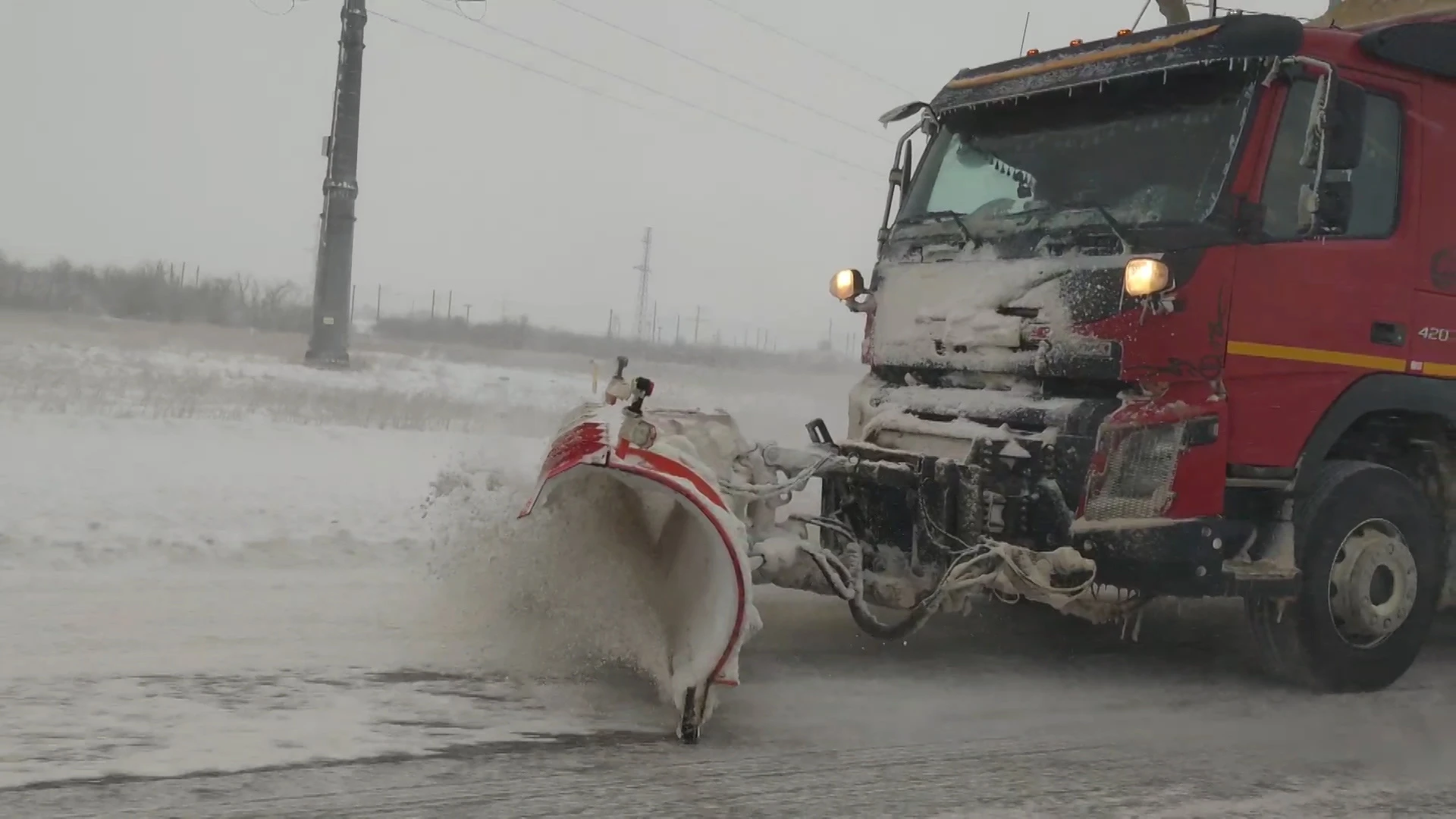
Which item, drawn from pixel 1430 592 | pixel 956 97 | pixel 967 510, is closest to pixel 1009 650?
pixel 967 510

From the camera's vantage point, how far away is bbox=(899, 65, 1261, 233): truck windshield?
492 cm

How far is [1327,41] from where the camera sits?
4.99 metres

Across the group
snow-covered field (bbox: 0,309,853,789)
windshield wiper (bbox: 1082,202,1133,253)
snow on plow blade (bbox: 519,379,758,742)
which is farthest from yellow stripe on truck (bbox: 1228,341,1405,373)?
snow-covered field (bbox: 0,309,853,789)

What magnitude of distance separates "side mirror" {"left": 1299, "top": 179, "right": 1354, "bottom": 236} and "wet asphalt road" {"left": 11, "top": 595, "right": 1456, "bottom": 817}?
194cm

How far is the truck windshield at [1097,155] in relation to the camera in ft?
16.1

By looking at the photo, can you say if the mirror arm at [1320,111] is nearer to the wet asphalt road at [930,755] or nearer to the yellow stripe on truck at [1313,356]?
the yellow stripe on truck at [1313,356]

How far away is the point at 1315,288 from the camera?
496 cm

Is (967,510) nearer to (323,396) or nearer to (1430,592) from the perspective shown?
(1430,592)

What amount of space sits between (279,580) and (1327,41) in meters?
5.50

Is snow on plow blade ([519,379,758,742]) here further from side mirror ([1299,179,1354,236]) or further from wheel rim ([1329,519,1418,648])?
wheel rim ([1329,519,1418,648])

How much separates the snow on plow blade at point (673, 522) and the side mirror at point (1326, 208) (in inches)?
99.3

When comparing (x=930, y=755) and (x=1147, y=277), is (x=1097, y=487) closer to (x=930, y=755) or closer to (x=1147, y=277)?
(x=1147, y=277)

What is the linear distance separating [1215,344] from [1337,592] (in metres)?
1.26

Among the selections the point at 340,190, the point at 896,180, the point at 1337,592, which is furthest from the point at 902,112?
the point at 340,190
